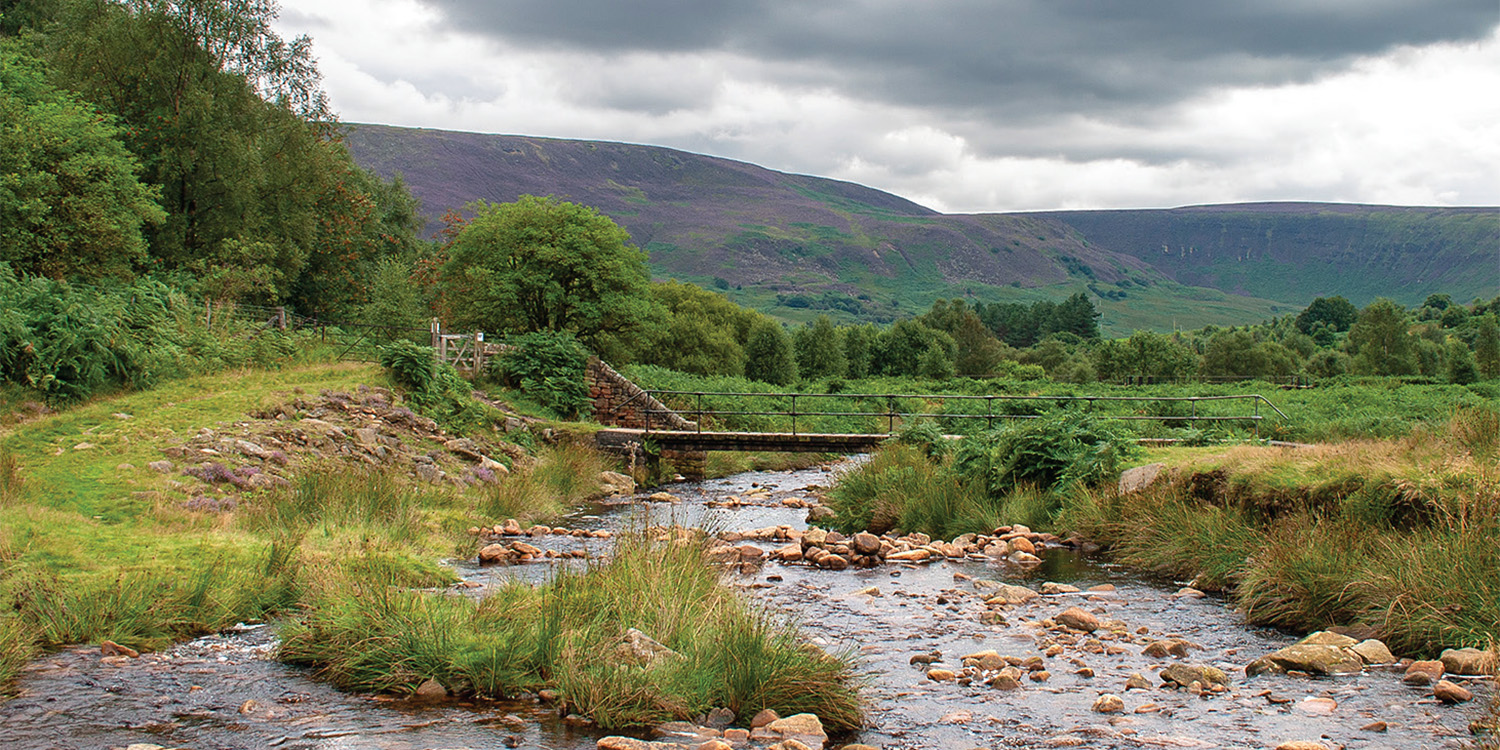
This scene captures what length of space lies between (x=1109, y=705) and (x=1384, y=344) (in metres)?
93.1

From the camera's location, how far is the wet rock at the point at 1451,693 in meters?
7.39

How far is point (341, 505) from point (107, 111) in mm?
24434

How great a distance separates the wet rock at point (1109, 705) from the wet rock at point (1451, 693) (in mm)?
2231

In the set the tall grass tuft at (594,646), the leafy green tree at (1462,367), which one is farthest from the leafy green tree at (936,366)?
the tall grass tuft at (594,646)

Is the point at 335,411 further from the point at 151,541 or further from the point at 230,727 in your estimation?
the point at 230,727

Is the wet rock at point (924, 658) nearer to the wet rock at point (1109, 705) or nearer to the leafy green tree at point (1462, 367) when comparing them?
the wet rock at point (1109, 705)

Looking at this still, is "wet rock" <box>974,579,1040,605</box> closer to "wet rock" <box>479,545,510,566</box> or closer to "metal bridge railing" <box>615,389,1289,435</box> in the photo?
"wet rock" <box>479,545,510,566</box>

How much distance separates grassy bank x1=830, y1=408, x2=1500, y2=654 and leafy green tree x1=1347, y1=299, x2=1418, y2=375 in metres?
76.2

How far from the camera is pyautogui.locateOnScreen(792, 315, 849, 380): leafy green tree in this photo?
285 ft

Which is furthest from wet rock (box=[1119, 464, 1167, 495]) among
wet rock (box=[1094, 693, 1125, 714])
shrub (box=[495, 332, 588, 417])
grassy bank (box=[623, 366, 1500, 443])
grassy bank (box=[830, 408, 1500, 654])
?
shrub (box=[495, 332, 588, 417])

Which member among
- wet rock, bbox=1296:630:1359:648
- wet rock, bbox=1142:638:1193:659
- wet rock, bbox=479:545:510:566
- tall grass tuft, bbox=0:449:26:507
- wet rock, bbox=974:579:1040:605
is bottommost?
wet rock, bbox=479:545:510:566

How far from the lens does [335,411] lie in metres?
21.3

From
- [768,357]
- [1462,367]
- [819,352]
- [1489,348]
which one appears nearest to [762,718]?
[768,357]

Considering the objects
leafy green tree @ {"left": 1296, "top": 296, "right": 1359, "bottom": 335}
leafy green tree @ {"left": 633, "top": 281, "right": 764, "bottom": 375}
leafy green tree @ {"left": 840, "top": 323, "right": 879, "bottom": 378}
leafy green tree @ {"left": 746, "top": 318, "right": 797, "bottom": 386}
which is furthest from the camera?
leafy green tree @ {"left": 1296, "top": 296, "right": 1359, "bottom": 335}
